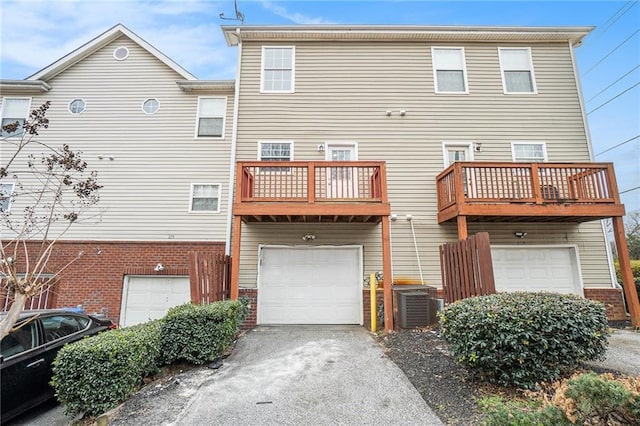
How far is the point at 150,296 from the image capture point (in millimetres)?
9078

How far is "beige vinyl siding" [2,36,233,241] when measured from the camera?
941cm

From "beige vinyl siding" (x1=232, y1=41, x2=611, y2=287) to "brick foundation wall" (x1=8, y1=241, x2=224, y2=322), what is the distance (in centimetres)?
237

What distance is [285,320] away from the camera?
8156mm

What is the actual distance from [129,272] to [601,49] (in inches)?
964

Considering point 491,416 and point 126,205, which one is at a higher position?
point 126,205

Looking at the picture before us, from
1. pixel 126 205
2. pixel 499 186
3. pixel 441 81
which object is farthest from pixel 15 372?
pixel 441 81

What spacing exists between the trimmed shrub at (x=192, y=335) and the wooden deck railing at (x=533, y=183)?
580cm

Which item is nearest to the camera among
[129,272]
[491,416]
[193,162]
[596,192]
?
[491,416]

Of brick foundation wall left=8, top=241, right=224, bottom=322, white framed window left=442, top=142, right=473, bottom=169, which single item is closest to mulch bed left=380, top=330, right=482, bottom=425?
white framed window left=442, top=142, right=473, bottom=169

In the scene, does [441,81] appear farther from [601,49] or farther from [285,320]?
[601,49]

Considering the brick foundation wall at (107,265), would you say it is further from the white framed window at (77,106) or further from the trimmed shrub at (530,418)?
the trimmed shrub at (530,418)

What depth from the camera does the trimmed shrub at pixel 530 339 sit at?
357 centimetres

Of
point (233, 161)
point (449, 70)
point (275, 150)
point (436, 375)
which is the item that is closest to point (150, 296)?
point (233, 161)

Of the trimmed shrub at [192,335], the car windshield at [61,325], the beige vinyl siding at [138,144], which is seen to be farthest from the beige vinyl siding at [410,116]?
the car windshield at [61,325]
